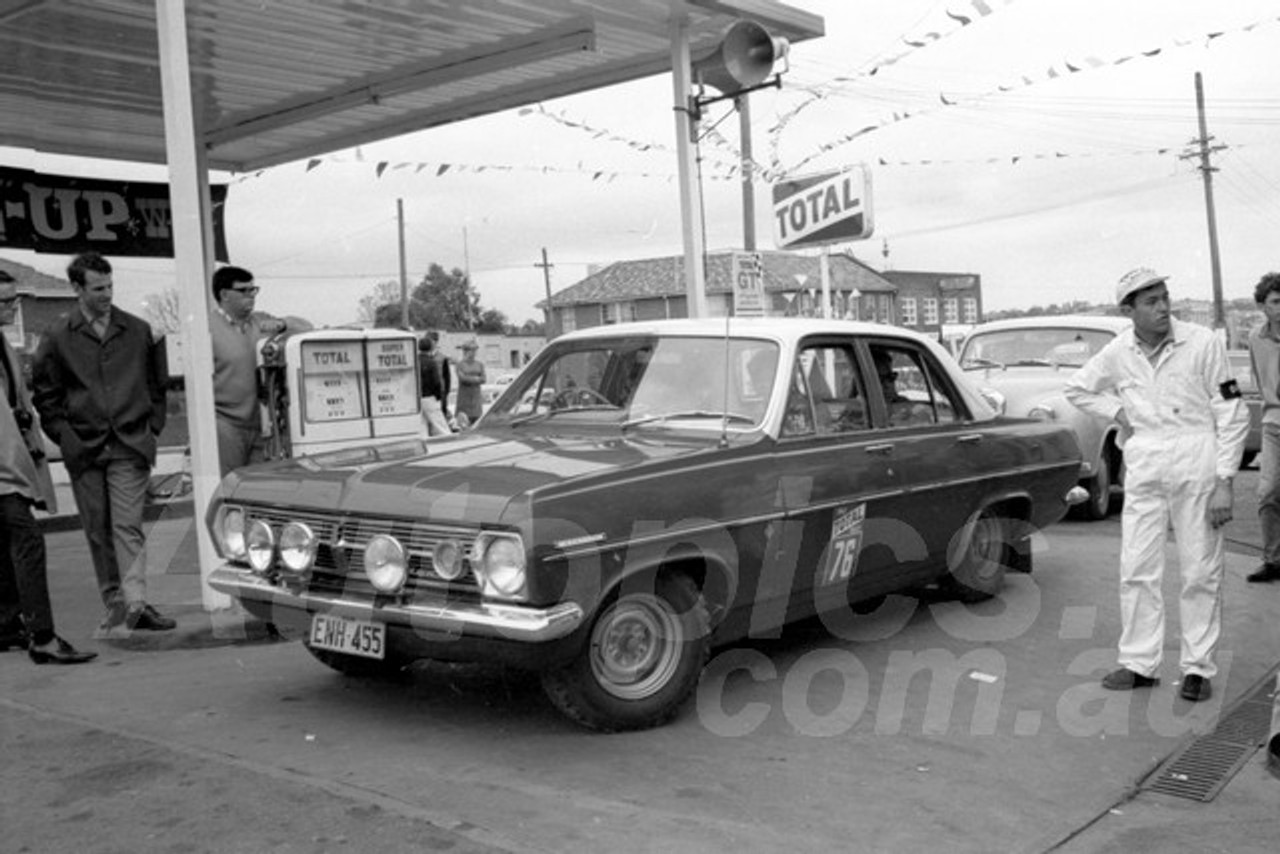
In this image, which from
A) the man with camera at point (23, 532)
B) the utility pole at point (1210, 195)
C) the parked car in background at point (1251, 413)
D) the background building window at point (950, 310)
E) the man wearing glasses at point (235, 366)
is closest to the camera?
the man with camera at point (23, 532)

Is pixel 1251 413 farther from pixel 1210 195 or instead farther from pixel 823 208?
pixel 1210 195

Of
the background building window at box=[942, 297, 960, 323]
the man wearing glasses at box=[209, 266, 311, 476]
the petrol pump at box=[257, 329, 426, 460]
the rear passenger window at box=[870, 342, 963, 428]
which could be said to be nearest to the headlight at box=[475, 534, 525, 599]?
the rear passenger window at box=[870, 342, 963, 428]

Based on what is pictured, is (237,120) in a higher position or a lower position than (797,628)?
higher

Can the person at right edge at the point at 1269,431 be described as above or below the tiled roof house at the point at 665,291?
below

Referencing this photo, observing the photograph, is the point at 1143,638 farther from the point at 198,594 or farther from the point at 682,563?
the point at 198,594

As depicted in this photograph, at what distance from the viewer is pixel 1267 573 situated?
7594 millimetres

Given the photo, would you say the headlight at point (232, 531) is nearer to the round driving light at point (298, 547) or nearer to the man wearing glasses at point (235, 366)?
the round driving light at point (298, 547)

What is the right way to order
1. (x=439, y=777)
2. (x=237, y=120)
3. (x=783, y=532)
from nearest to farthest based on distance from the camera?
(x=439, y=777), (x=783, y=532), (x=237, y=120)

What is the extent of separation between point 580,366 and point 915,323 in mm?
71342

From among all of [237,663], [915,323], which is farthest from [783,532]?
[915,323]

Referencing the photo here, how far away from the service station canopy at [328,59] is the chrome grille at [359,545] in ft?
16.2

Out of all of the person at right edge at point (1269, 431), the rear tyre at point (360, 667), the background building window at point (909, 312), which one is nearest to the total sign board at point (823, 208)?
the person at right edge at point (1269, 431)

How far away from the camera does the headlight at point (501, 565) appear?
164 inches

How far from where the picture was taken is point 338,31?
9.09m
